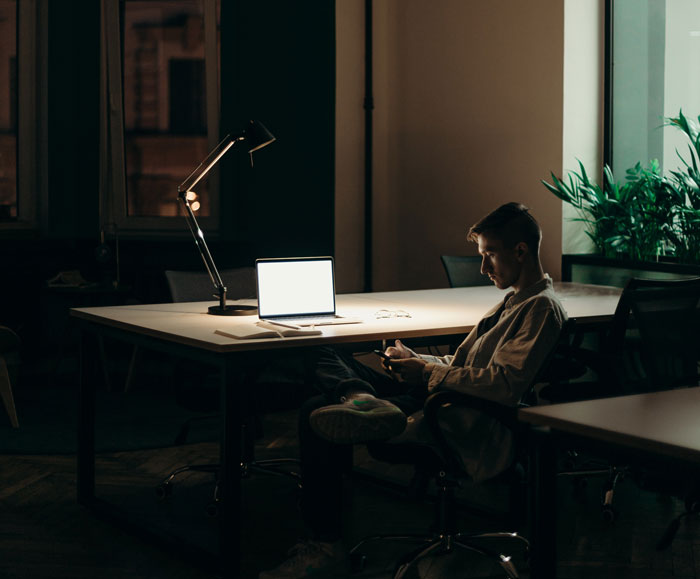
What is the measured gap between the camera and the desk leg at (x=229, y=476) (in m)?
2.96

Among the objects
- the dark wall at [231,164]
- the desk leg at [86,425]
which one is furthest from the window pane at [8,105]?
the desk leg at [86,425]

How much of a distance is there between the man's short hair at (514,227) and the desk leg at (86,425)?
5.58 ft

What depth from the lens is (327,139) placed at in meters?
6.59

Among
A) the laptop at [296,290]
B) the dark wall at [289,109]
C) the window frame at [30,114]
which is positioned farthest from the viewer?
the window frame at [30,114]

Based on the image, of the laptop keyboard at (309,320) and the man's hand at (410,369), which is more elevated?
the laptop keyboard at (309,320)

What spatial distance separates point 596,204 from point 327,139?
2.02 metres

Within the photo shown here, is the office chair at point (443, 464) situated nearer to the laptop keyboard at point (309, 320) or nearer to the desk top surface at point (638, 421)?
the desk top surface at point (638, 421)

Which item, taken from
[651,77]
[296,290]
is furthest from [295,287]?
[651,77]

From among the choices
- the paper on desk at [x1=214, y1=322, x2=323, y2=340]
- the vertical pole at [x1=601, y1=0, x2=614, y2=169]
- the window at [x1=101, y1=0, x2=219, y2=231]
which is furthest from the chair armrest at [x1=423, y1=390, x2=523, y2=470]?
the window at [x1=101, y1=0, x2=219, y2=231]

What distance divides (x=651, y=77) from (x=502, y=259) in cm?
319

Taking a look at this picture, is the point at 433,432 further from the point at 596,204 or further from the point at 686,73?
the point at 686,73

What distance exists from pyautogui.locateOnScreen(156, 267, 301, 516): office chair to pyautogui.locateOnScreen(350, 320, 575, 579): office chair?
2.99 ft

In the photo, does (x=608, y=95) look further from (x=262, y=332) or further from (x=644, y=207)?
(x=262, y=332)

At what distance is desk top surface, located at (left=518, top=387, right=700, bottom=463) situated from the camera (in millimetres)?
1768
